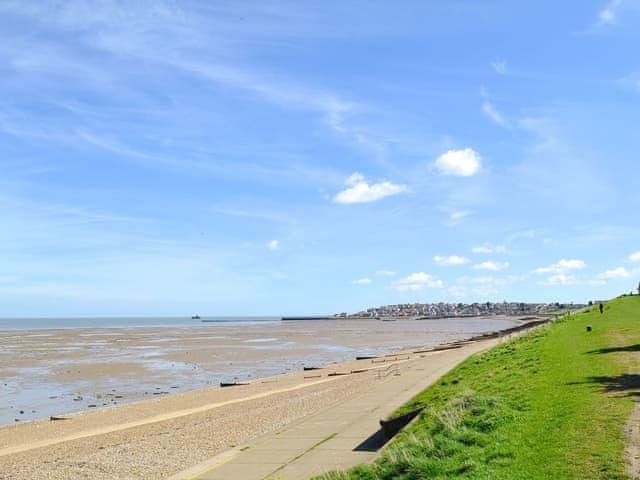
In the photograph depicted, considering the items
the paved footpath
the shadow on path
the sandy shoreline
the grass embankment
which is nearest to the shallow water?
the sandy shoreline

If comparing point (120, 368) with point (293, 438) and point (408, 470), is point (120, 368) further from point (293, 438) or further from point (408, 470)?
point (408, 470)

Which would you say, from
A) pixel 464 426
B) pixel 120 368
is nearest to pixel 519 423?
pixel 464 426

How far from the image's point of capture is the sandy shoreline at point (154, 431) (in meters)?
15.7

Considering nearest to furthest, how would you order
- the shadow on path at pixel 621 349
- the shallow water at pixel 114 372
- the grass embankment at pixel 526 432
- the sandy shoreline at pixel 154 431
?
1. the grass embankment at pixel 526 432
2. the sandy shoreline at pixel 154 431
3. the shadow on path at pixel 621 349
4. the shallow water at pixel 114 372

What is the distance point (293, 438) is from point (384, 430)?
2636 mm

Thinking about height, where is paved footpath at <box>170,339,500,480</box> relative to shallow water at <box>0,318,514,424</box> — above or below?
above

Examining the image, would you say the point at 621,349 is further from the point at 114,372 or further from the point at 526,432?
the point at 114,372

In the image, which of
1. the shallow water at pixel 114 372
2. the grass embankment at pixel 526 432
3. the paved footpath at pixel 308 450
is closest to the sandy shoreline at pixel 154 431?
the paved footpath at pixel 308 450

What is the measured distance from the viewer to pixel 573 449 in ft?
26.9

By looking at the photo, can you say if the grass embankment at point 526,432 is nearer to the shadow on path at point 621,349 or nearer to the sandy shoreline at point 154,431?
the shadow on path at point 621,349

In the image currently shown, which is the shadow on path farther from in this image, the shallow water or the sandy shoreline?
the shallow water

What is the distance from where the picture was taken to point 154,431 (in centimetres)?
2028

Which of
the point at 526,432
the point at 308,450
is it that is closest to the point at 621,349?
the point at 526,432

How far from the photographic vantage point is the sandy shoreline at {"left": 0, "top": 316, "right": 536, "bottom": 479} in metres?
15.7
